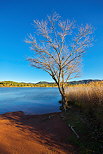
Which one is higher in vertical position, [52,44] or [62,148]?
[52,44]

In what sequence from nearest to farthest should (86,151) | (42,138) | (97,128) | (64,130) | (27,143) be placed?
(86,151) < (27,143) < (42,138) < (97,128) < (64,130)

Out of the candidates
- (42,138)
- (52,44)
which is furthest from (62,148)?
(52,44)

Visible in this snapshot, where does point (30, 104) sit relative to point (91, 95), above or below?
below

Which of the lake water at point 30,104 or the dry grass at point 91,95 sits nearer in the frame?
the dry grass at point 91,95

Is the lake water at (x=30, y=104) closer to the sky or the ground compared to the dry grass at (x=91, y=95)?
closer to the ground

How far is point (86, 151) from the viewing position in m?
3.61

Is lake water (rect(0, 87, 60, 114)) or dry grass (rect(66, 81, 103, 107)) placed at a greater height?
dry grass (rect(66, 81, 103, 107))

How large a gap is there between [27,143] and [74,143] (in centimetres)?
174

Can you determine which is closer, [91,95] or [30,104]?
[91,95]

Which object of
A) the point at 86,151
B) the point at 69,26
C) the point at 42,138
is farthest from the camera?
the point at 69,26

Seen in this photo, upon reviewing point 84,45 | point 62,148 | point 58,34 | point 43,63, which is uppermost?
point 58,34

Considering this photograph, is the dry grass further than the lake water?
No

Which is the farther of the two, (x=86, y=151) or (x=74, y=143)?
(x=74, y=143)

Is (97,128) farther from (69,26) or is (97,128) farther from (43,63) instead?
(69,26)
